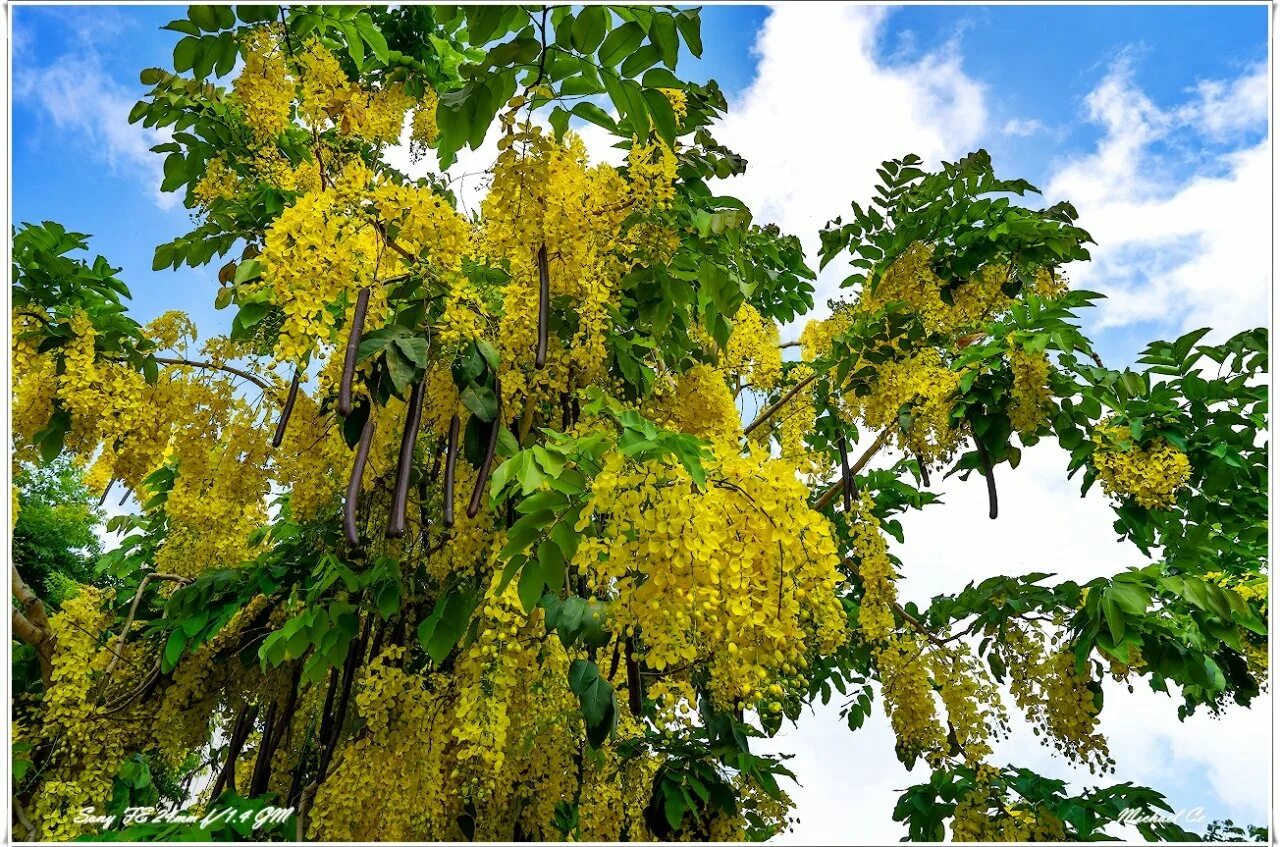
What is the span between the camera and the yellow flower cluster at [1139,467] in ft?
9.65

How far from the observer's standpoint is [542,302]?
224cm

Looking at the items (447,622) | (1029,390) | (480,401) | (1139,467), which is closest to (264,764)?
(447,622)

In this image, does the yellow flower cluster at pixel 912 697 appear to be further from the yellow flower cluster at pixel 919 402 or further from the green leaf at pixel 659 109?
the green leaf at pixel 659 109

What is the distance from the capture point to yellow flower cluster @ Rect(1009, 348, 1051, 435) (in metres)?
2.95

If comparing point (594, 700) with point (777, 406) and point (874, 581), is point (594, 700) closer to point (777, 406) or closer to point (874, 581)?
point (874, 581)

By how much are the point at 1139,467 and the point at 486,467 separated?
→ 7.34 ft

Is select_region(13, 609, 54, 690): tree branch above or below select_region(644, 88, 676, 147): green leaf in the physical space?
below

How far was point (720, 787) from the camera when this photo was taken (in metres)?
2.66

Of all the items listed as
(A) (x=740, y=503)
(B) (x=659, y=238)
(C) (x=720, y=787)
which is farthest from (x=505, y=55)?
(C) (x=720, y=787)

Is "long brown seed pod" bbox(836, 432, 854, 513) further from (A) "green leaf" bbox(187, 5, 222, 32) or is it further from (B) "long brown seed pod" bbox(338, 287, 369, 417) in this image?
(A) "green leaf" bbox(187, 5, 222, 32)

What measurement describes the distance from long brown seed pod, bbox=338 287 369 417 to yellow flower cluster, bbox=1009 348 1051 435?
6.99 feet

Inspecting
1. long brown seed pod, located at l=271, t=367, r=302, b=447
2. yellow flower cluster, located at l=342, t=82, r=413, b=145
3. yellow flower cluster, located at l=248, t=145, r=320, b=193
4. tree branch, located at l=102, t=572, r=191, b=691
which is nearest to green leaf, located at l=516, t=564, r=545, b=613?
long brown seed pod, located at l=271, t=367, r=302, b=447

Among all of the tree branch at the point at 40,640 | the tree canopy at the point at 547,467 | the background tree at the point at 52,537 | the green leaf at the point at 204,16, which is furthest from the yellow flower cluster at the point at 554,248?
the background tree at the point at 52,537

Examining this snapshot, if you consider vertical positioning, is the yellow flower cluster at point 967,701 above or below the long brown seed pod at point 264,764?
above
